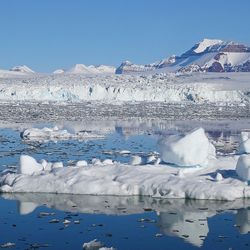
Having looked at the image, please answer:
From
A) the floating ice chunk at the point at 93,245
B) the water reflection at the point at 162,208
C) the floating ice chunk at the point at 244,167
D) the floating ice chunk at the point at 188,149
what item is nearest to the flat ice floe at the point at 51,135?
the floating ice chunk at the point at 188,149

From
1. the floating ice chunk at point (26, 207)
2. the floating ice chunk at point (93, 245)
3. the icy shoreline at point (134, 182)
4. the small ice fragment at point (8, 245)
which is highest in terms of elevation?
the icy shoreline at point (134, 182)

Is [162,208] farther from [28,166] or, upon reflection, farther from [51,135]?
[51,135]

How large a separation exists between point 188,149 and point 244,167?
4.36 ft

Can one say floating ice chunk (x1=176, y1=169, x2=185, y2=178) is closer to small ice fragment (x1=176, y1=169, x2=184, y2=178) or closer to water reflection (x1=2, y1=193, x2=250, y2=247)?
small ice fragment (x1=176, y1=169, x2=184, y2=178)

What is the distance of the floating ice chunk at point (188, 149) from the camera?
38.8 feet

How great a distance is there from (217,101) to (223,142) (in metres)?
44.5

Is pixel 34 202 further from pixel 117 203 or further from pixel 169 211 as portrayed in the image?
pixel 169 211

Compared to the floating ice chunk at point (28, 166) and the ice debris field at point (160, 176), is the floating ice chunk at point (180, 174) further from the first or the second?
the floating ice chunk at point (28, 166)

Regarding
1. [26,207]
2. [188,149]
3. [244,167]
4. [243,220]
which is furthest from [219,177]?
[26,207]

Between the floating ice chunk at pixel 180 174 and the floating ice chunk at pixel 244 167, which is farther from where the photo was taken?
the floating ice chunk at pixel 180 174

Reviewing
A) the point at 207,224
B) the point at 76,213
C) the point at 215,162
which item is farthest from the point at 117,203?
the point at 215,162

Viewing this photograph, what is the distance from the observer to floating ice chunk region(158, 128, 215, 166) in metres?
11.8

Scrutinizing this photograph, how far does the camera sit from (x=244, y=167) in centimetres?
1103

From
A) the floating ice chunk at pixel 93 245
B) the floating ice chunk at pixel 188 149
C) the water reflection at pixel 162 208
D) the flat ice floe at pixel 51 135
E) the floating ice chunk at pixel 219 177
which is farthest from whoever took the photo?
the flat ice floe at pixel 51 135
